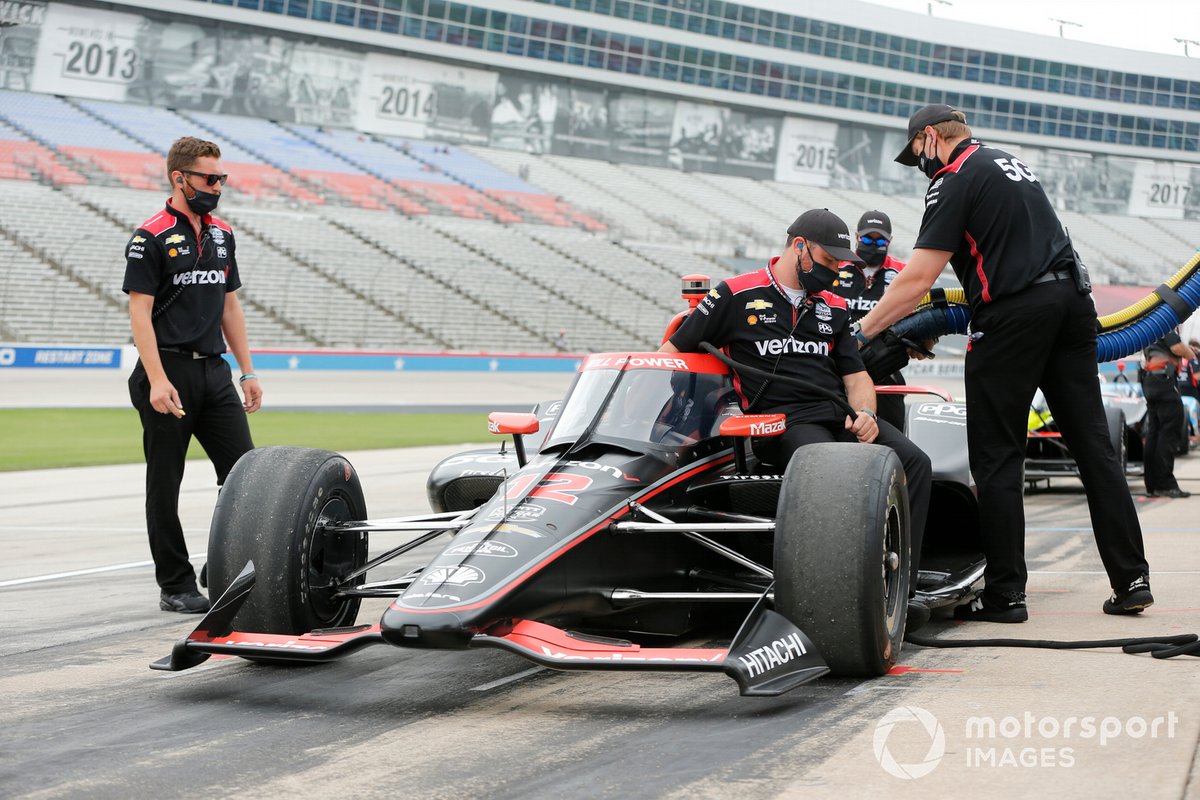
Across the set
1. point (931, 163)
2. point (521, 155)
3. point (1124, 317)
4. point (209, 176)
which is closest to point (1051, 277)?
point (931, 163)

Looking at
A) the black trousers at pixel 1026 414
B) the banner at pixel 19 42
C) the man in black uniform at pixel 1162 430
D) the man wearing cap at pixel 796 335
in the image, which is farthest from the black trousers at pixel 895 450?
the banner at pixel 19 42

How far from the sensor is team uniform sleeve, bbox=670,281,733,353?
5469 millimetres

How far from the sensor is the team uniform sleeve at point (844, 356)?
5.61 m

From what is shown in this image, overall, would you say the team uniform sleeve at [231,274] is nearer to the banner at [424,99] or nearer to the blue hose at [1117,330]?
the blue hose at [1117,330]

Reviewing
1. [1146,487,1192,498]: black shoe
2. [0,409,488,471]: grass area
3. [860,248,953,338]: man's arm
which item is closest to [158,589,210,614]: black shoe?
[860,248,953,338]: man's arm

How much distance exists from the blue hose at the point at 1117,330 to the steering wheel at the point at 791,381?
122 centimetres

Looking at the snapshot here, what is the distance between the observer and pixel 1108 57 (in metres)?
68.1

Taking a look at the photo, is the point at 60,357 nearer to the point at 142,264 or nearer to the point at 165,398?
the point at 142,264

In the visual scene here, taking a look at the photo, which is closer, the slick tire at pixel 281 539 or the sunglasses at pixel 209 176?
the slick tire at pixel 281 539

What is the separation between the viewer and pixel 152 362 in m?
5.81

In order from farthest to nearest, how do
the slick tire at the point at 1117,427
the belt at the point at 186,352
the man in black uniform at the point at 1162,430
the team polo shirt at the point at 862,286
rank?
the man in black uniform at the point at 1162,430, the slick tire at the point at 1117,427, the team polo shirt at the point at 862,286, the belt at the point at 186,352

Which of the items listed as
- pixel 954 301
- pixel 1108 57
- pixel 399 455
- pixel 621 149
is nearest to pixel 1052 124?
pixel 1108 57

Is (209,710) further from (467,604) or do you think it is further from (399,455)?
(399,455)

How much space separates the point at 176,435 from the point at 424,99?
47.6 m
